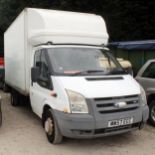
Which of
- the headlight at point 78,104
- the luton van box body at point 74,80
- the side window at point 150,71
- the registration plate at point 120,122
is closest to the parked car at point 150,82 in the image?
the side window at point 150,71

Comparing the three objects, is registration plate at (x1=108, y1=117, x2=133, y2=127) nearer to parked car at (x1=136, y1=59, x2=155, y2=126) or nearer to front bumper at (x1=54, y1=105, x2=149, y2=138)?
front bumper at (x1=54, y1=105, x2=149, y2=138)

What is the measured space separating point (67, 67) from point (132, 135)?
2153 mm

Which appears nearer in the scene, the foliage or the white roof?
the white roof

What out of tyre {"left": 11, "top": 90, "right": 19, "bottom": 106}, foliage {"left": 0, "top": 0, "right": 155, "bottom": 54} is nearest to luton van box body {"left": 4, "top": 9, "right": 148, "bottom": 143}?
tyre {"left": 11, "top": 90, "right": 19, "bottom": 106}

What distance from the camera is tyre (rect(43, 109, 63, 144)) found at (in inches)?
221

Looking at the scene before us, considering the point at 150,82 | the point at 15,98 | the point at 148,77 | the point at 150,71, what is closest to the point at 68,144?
the point at 150,82

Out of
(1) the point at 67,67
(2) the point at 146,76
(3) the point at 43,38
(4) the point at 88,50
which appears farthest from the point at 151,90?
(3) the point at 43,38

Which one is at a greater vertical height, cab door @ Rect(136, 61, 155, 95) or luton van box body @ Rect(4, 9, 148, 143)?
luton van box body @ Rect(4, 9, 148, 143)

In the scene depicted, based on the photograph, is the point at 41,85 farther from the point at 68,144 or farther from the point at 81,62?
the point at 68,144

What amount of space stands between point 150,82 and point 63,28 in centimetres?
261

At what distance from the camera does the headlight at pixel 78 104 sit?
5.21 m

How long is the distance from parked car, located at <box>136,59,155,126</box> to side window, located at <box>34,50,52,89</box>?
2828mm

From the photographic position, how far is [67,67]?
6.00m

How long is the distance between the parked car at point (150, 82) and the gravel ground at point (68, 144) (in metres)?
0.42
